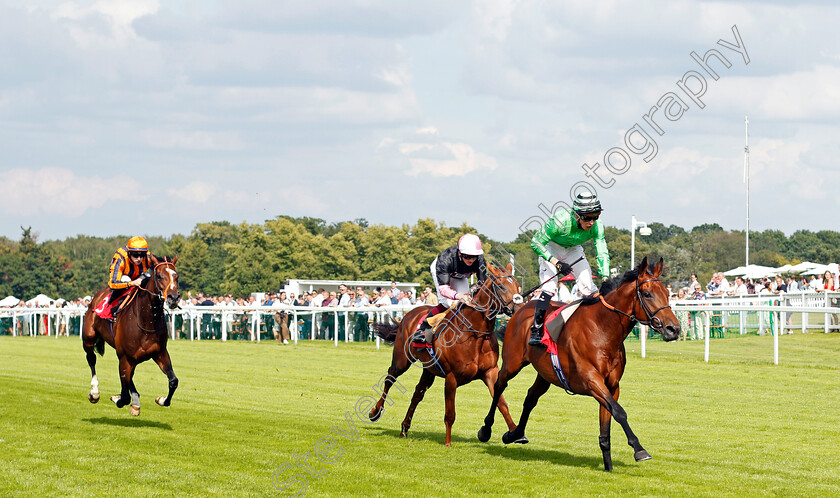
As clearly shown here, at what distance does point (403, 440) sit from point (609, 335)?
2.66 meters

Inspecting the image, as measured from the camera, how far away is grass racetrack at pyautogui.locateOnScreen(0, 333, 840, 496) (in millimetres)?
6879

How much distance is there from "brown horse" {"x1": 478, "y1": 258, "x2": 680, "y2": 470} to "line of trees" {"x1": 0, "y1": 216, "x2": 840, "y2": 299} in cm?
3599

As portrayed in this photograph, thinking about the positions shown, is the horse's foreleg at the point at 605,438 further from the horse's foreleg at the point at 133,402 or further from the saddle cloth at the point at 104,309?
the saddle cloth at the point at 104,309

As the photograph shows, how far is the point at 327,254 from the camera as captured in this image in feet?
235

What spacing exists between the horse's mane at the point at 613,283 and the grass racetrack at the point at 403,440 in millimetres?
1422

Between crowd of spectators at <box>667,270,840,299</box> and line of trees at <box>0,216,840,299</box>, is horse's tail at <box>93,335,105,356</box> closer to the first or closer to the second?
crowd of spectators at <box>667,270,840,299</box>

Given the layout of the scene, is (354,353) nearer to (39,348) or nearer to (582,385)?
(39,348)

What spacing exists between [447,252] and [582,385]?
2298 mm

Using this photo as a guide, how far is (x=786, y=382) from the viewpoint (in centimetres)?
1447

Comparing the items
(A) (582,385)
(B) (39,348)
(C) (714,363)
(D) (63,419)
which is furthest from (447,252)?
(B) (39,348)

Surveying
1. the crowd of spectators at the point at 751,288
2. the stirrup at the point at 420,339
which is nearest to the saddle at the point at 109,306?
the stirrup at the point at 420,339

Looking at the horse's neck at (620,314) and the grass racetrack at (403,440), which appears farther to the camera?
the horse's neck at (620,314)

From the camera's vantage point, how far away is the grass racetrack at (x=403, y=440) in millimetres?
6879

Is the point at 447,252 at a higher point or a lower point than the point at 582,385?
higher
